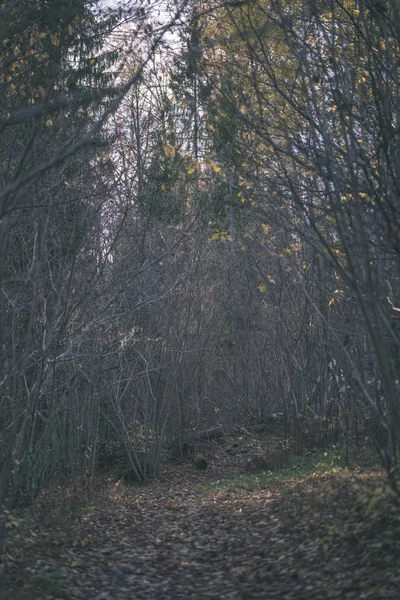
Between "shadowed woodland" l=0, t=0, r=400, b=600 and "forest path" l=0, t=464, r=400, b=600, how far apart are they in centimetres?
4

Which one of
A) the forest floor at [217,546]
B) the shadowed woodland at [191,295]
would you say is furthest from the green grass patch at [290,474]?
the forest floor at [217,546]

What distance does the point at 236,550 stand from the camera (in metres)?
7.84

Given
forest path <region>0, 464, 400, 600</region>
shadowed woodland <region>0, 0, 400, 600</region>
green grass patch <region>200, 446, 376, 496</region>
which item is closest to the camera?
forest path <region>0, 464, 400, 600</region>

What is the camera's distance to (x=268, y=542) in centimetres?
785

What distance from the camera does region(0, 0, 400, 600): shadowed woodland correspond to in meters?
6.87

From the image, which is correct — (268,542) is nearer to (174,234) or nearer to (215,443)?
(174,234)

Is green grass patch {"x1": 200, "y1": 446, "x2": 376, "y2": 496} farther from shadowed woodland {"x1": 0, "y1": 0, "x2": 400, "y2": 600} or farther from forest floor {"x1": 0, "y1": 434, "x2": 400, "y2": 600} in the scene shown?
forest floor {"x1": 0, "y1": 434, "x2": 400, "y2": 600}

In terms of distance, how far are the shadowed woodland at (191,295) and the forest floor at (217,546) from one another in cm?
4

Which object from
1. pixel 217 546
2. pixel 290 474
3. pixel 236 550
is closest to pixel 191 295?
pixel 290 474

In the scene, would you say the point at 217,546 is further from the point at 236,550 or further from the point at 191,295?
the point at 191,295

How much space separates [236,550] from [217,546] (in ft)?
1.29

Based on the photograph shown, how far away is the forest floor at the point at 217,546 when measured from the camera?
20.2 feet

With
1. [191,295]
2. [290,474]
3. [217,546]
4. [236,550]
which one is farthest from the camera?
[191,295]

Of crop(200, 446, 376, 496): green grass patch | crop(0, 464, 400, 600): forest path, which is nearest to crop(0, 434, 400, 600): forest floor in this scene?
crop(0, 464, 400, 600): forest path
